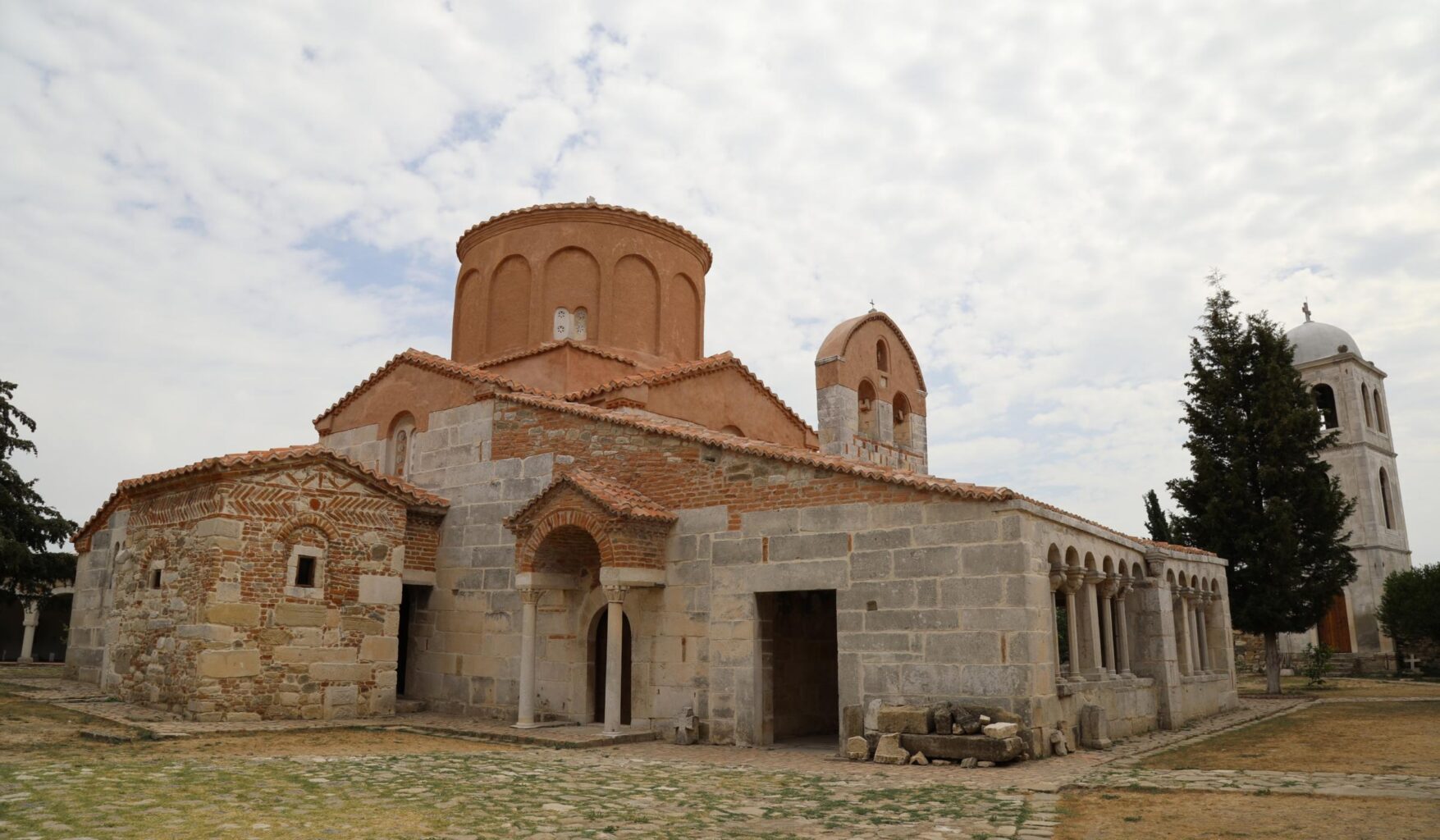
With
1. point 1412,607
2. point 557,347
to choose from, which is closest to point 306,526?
point 557,347

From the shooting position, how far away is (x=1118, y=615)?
12438 mm

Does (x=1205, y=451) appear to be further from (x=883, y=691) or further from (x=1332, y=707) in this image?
(x=883, y=691)

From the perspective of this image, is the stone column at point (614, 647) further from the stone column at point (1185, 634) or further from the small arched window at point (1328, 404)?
the small arched window at point (1328, 404)

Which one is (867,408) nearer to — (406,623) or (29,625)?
(406,623)

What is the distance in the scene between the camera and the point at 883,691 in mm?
9836

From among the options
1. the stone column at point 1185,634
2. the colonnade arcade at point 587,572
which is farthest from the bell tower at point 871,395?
the stone column at point 1185,634

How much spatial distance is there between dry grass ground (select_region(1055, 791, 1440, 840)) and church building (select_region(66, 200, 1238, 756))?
2287 millimetres

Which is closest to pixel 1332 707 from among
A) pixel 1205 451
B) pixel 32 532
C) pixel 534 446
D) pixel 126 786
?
pixel 1205 451

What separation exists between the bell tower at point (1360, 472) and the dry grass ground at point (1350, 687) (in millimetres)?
3472

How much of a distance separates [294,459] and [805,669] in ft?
24.5

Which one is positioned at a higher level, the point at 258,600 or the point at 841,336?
the point at 841,336

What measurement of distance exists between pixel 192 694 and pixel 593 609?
188 inches

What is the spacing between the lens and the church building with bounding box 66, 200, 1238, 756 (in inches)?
387

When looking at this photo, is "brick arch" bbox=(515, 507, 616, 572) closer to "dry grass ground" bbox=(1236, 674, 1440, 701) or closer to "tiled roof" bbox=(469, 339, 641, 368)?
"tiled roof" bbox=(469, 339, 641, 368)
